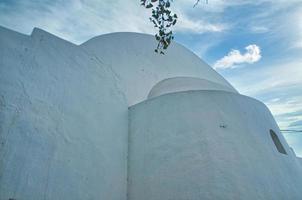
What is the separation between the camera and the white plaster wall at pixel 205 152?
464 cm

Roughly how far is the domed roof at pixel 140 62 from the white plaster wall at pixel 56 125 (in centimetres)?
118

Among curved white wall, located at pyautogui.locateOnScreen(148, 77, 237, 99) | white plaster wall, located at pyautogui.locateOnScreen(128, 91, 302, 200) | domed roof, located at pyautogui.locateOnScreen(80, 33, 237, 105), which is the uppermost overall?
domed roof, located at pyautogui.locateOnScreen(80, 33, 237, 105)

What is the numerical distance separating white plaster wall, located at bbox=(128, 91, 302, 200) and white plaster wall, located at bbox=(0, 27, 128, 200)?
2.18 ft

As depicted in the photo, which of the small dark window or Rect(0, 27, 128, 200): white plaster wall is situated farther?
the small dark window

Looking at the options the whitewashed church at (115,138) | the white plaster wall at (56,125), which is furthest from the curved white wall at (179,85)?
the white plaster wall at (56,125)

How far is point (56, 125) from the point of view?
14.0 ft

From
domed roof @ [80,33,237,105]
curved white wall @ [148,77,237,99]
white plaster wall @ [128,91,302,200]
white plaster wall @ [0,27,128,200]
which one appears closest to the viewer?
white plaster wall @ [0,27,128,200]

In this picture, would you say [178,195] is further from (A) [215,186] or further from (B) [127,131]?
(B) [127,131]

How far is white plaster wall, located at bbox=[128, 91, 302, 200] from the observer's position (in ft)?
15.2

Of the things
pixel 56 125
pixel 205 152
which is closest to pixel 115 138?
pixel 56 125

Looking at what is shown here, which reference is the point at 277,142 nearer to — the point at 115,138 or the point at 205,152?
the point at 205,152

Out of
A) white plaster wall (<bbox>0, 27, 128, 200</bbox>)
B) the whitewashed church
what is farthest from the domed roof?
white plaster wall (<bbox>0, 27, 128, 200</bbox>)

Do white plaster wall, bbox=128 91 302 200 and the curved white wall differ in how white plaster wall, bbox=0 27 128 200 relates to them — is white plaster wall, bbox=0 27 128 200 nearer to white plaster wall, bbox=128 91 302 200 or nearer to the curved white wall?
white plaster wall, bbox=128 91 302 200

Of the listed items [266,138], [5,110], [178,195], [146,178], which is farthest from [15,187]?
[266,138]
